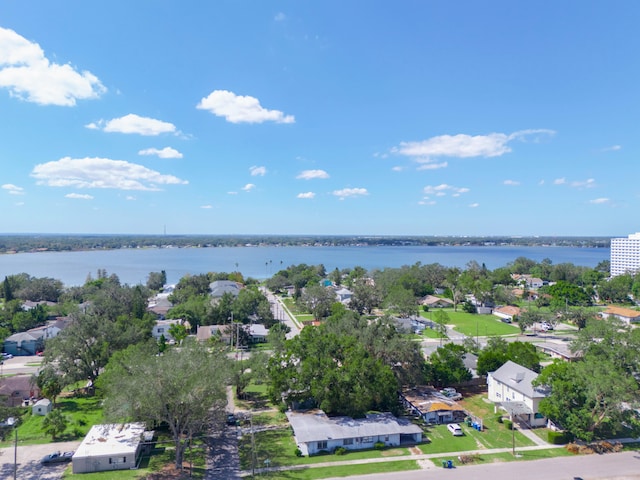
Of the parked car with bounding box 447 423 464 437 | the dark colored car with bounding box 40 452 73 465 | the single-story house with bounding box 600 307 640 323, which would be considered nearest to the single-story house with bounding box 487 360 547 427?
the parked car with bounding box 447 423 464 437

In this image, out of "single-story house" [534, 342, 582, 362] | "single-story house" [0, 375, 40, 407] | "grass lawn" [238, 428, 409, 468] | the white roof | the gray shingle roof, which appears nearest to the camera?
the white roof

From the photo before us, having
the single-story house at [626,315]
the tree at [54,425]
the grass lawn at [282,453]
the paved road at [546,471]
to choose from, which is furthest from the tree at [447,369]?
the single-story house at [626,315]

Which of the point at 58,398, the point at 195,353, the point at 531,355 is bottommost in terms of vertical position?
the point at 58,398

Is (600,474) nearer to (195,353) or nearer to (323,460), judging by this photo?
(323,460)

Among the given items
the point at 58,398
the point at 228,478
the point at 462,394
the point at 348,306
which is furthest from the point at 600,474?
the point at 348,306

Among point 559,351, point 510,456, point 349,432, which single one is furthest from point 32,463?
point 559,351

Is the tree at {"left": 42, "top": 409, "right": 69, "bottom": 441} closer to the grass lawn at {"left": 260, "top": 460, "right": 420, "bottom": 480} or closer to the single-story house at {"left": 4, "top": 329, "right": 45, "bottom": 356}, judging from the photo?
the grass lawn at {"left": 260, "top": 460, "right": 420, "bottom": 480}
